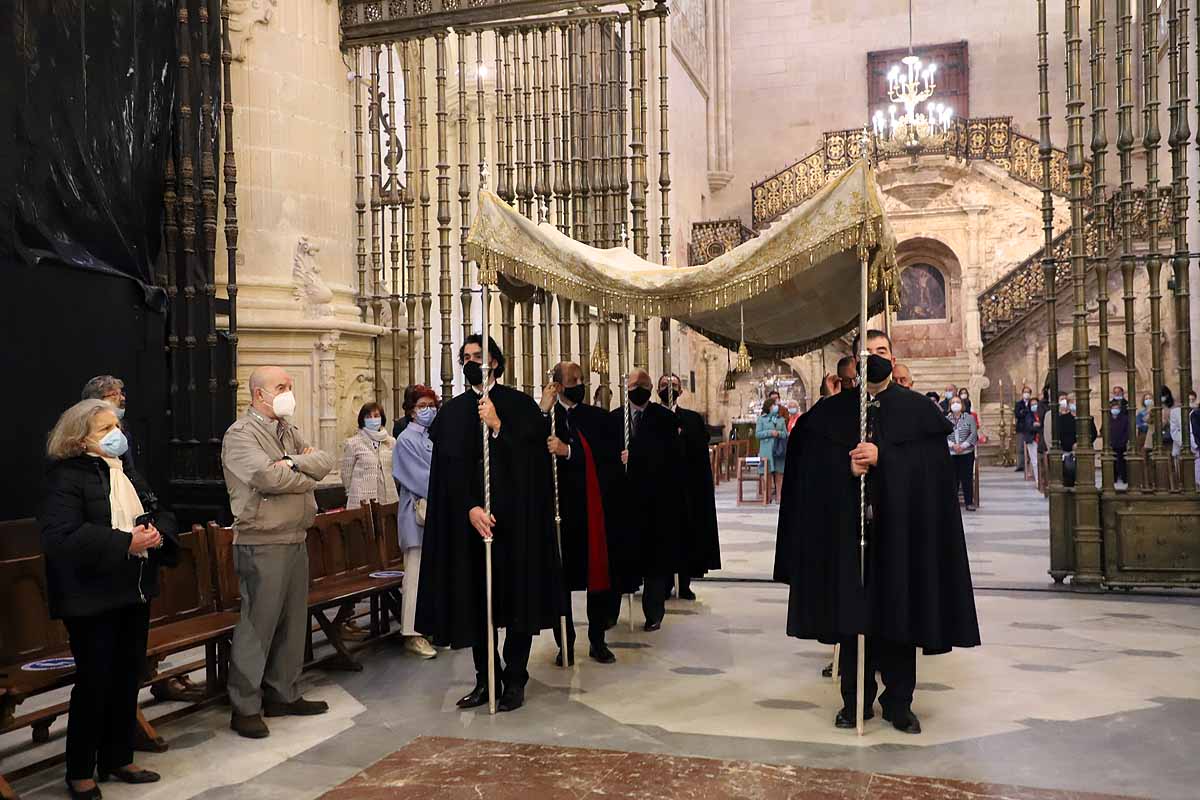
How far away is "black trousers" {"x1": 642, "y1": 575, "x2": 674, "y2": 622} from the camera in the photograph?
21.7 feet

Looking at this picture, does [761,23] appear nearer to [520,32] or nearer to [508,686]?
[520,32]

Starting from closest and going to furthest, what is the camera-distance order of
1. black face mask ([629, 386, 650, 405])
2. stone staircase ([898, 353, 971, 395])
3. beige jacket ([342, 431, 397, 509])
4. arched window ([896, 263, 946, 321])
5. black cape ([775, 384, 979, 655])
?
1. black cape ([775, 384, 979, 655])
2. black face mask ([629, 386, 650, 405])
3. beige jacket ([342, 431, 397, 509])
4. stone staircase ([898, 353, 971, 395])
5. arched window ([896, 263, 946, 321])

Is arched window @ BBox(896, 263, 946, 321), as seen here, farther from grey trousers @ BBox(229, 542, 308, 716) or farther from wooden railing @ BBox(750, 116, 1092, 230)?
grey trousers @ BBox(229, 542, 308, 716)

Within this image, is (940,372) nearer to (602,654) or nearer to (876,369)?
(602,654)

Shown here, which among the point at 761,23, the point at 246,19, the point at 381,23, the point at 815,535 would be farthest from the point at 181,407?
the point at 761,23

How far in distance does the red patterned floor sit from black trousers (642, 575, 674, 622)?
2.33m

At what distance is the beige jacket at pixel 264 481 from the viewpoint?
4.48 meters

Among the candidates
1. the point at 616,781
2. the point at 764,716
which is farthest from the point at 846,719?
the point at 616,781

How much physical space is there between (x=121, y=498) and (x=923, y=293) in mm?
22458

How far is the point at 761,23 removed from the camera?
27188 mm

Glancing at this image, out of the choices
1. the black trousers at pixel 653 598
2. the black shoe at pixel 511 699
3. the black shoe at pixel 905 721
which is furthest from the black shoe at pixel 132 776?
the black trousers at pixel 653 598

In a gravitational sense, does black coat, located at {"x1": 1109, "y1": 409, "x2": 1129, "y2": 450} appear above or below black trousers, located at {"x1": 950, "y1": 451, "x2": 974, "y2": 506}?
above

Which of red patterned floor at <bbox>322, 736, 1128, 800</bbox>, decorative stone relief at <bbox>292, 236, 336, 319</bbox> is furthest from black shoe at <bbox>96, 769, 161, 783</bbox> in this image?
decorative stone relief at <bbox>292, 236, 336, 319</bbox>

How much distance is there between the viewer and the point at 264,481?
4453 mm
